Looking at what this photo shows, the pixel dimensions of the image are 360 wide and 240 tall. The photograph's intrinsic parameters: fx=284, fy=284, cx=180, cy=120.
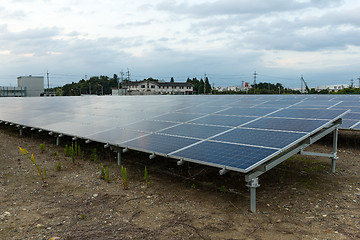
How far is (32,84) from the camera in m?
89.6

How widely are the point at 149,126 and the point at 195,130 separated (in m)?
2.76

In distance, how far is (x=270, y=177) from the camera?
11234 millimetres

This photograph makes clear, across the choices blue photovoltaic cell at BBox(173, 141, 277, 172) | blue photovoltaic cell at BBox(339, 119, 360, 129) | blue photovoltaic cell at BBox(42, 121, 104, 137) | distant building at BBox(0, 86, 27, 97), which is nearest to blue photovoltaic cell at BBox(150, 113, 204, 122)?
blue photovoltaic cell at BBox(42, 121, 104, 137)

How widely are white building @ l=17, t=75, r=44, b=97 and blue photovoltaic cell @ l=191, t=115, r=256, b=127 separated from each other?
286 feet

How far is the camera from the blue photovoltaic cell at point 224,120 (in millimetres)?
12172

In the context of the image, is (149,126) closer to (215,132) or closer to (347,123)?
(215,132)

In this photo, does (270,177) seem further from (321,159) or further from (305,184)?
(321,159)

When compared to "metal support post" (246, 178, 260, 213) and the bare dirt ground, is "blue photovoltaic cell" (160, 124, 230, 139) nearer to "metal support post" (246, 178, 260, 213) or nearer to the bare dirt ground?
the bare dirt ground

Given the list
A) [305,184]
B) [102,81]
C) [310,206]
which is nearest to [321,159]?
[305,184]

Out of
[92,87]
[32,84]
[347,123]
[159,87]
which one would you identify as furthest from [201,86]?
[347,123]

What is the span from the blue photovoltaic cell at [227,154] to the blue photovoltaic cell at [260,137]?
0.49 meters

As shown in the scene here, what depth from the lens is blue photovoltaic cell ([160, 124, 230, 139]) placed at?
431 inches

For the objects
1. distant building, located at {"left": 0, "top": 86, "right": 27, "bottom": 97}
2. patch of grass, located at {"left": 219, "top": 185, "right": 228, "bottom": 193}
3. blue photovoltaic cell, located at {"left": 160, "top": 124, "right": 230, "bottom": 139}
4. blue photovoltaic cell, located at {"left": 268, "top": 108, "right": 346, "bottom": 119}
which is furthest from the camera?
distant building, located at {"left": 0, "top": 86, "right": 27, "bottom": 97}

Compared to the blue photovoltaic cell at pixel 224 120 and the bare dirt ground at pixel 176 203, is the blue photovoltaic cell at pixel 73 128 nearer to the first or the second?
the bare dirt ground at pixel 176 203
